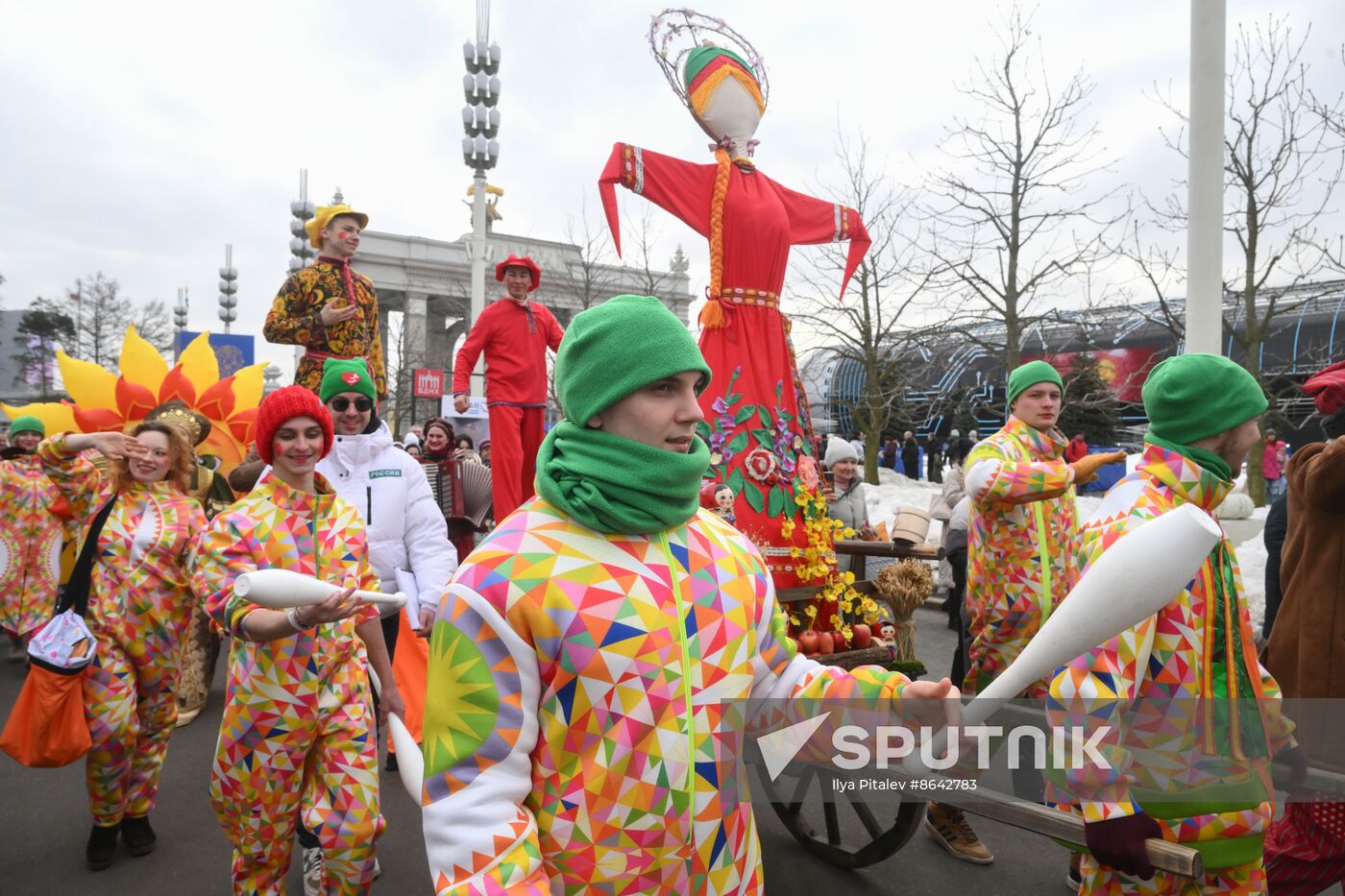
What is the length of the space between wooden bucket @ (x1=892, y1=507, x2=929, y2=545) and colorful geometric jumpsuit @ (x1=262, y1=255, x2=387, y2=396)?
299 centimetres

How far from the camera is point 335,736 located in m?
2.93

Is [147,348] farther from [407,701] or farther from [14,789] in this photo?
[407,701]

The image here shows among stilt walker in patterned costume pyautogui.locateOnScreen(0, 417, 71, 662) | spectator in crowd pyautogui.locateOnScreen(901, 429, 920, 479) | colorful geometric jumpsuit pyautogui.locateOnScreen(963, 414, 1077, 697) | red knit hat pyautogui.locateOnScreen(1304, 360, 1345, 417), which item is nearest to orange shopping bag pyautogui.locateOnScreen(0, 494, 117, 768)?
stilt walker in patterned costume pyautogui.locateOnScreen(0, 417, 71, 662)

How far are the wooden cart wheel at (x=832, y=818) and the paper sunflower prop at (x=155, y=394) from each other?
4.44 meters

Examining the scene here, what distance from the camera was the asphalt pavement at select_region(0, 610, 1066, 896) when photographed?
11.9 feet

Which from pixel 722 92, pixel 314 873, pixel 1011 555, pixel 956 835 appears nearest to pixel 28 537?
pixel 314 873

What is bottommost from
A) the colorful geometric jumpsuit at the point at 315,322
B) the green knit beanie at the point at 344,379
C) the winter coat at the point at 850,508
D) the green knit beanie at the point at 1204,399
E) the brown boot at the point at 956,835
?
the brown boot at the point at 956,835

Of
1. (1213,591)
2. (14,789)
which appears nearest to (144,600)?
(14,789)

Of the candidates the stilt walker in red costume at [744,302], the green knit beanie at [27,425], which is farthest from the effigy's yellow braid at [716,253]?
the green knit beanie at [27,425]

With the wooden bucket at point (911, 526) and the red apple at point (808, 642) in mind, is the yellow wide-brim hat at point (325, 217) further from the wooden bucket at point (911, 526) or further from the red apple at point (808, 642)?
the wooden bucket at point (911, 526)

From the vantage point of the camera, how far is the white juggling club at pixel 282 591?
2.22 metres

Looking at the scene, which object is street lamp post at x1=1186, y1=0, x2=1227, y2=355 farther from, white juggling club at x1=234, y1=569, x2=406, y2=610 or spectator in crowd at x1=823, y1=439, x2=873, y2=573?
white juggling club at x1=234, y1=569, x2=406, y2=610

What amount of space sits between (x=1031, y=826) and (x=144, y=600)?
12.5 ft

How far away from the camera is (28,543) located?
6645mm
